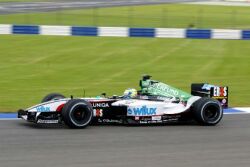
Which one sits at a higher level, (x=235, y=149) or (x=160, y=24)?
(x=160, y=24)

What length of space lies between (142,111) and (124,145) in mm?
1977

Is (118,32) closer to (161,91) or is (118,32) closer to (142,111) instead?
(161,91)

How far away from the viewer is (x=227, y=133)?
1080cm

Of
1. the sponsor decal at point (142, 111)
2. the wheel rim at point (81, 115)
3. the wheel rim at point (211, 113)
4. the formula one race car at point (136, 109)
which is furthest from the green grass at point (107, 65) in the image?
the wheel rim at point (211, 113)

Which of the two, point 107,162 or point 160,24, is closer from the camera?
point 107,162

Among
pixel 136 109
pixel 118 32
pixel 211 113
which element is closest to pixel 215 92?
pixel 211 113

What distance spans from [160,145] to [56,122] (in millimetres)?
2133

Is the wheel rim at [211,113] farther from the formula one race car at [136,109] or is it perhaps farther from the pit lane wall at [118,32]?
the pit lane wall at [118,32]

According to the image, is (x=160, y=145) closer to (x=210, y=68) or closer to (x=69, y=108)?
(x=69, y=108)

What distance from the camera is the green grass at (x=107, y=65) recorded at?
56.5ft

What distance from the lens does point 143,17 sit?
43.8 meters

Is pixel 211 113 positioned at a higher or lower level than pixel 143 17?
lower

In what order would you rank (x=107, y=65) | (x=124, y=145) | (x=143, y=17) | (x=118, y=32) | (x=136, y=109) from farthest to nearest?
(x=143, y=17)
(x=118, y=32)
(x=107, y=65)
(x=136, y=109)
(x=124, y=145)

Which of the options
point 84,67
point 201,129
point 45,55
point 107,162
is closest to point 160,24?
point 45,55
